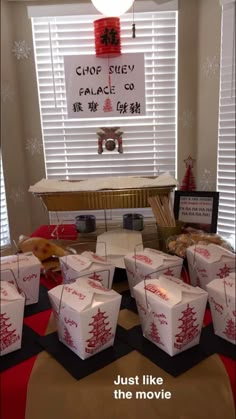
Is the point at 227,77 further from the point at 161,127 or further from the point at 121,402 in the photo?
the point at 121,402

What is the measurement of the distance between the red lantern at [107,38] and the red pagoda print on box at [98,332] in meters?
0.61

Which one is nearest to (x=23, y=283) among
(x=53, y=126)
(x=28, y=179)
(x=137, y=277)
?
(x=137, y=277)

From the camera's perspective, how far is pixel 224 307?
0.47 m

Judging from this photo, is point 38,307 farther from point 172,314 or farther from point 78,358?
point 172,314

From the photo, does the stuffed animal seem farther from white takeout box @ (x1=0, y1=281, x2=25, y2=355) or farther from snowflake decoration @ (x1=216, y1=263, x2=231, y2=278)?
snowflake decoration @ (x1=216, y1=263, x2=231, y2=278)

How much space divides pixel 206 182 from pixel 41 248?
0.50 metres

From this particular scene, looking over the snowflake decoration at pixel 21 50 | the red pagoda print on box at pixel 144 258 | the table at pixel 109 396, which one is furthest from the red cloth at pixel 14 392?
the snowflake decoration at pixel 21 50

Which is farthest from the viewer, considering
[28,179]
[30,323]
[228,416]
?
[28,179]

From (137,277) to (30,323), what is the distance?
0.74 ft

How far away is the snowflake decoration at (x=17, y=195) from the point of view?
883mm

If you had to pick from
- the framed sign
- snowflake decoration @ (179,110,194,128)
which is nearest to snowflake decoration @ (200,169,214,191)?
the framed sign

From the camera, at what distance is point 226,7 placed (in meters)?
0.61

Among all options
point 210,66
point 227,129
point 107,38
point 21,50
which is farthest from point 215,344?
point 21,50

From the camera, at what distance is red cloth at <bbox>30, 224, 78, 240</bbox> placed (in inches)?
34.8
